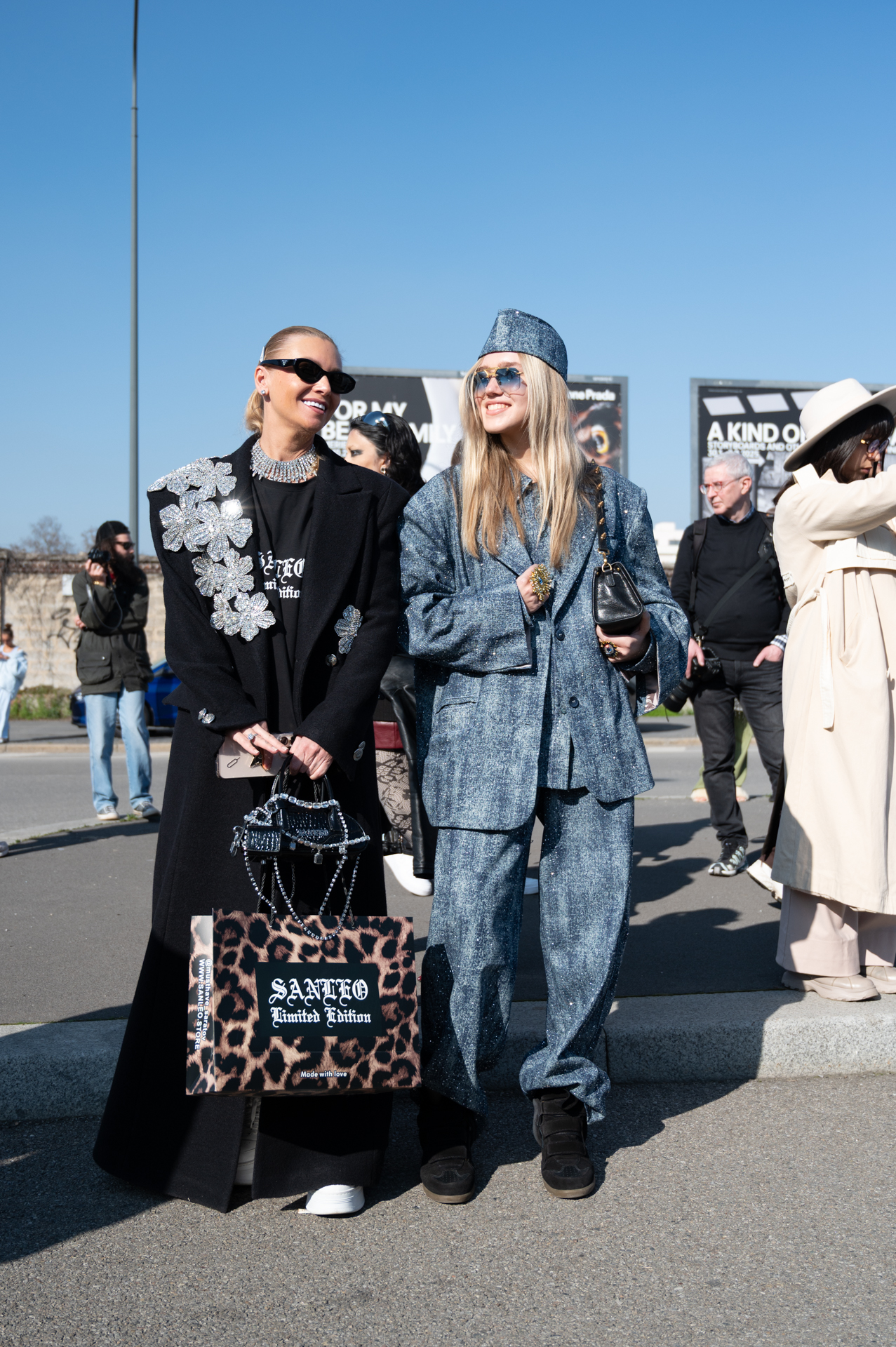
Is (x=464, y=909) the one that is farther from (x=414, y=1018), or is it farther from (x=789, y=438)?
(x=789, y=438)

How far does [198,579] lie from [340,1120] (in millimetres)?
1320

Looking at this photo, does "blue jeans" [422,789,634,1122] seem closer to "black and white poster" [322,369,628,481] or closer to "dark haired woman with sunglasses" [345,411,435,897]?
"dark haired woman with sunglasses" [345,411,435,897]

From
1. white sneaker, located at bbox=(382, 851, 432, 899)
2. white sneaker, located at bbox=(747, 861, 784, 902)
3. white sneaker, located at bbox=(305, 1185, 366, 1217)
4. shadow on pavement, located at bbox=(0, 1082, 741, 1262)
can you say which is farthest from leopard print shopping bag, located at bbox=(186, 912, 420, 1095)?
white sneaker, located at bbox=(747, 861, 784, 902)

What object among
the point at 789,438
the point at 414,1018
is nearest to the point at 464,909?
the point at 414,1018

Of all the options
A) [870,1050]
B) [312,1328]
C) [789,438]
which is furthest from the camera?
[789,438]

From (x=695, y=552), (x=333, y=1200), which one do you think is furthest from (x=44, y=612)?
(x=333, y=1200)

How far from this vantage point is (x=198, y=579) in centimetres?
281

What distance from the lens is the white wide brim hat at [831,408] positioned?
411cm

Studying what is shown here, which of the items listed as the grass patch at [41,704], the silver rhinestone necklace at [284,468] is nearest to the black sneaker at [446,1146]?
the silver rhinestone necklace at [284,468]

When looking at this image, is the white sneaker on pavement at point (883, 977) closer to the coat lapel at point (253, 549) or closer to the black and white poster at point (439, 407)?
the coat lapel at point (253, 549)

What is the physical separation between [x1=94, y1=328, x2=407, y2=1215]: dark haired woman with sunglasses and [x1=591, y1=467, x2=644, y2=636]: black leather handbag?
52 cm

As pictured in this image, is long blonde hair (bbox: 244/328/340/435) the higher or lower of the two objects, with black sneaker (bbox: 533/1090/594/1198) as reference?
higher

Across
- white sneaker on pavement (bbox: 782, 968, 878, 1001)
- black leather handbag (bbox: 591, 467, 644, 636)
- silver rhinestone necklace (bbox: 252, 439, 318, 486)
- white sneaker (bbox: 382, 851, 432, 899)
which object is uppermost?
silver rhinestone necklace (bbox: 252, 439, 318, 486)

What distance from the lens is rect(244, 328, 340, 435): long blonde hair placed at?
293cm
